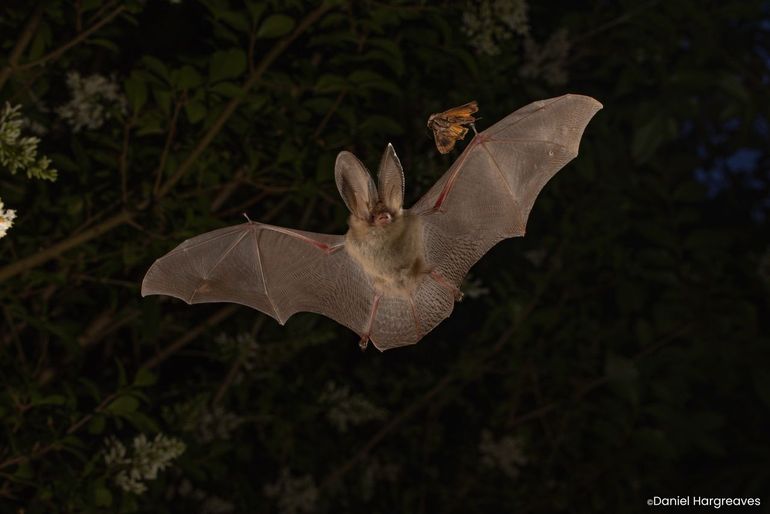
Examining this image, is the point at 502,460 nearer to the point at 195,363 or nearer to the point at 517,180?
the point at 195,363

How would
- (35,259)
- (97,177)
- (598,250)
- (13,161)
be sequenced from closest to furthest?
1. (13,161)
2. (35,259)
3. (97,177)
4. (598,250)

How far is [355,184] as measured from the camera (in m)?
1.40

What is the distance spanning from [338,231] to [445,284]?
3.11 feet

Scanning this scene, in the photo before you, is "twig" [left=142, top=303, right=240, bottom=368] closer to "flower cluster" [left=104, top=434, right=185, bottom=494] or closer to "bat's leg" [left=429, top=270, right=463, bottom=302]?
"flower cluster" [left=104, top=434, right=185, bottom=494]

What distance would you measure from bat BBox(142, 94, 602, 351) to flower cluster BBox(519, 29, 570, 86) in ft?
4.25

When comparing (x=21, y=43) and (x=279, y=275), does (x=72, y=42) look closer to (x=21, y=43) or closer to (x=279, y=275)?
(x=21, y=43)

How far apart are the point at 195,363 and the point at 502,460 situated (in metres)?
1.71

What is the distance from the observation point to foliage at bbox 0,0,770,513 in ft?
7.05

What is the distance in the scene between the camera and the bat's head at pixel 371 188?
53.0 inches

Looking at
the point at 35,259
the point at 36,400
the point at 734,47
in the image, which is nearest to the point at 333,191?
the point at 35,259

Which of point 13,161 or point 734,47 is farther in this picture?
point 734,47

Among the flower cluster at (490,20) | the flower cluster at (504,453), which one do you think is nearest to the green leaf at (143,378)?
the flower cluster at (490,20)

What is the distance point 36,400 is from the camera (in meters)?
2.01

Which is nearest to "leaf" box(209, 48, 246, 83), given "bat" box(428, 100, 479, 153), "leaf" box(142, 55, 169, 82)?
"leaf" box(142, 55, 169, 82)
